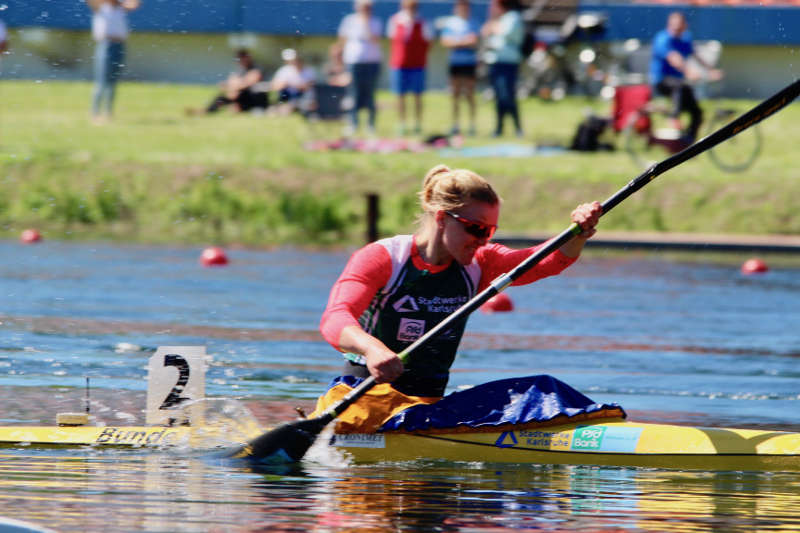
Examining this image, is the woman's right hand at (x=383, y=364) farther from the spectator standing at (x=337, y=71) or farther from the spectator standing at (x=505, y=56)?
the spectator standing at (x=337, y=71)

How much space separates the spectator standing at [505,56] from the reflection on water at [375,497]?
14.0 m

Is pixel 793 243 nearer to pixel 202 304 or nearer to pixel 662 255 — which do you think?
pixel 662 255

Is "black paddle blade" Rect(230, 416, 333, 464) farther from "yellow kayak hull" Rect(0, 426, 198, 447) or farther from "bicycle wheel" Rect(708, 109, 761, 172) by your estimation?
"bicycle wheel" Rect(708, 109, 761, 172)

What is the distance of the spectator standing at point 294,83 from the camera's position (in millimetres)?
21672

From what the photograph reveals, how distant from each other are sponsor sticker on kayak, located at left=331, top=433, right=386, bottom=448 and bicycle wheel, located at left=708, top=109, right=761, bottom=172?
43.0 ft

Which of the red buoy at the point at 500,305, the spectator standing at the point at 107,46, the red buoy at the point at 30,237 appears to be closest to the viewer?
the red buoy at the point at 500,305

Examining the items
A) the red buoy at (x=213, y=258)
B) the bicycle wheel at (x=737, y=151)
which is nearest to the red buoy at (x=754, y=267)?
the bicycle wheel at (x=737, y=151)

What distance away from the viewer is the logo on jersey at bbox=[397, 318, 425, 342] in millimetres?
6426

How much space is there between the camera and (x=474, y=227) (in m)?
6.21

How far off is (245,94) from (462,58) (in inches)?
168

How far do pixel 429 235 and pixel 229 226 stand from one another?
39.4ft

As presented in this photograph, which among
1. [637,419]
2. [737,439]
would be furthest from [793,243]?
[737,439]

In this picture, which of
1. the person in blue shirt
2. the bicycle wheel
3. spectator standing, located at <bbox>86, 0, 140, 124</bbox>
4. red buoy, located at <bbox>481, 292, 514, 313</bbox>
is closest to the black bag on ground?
the person in blue shirt

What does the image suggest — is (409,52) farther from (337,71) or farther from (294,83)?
(294,83)
